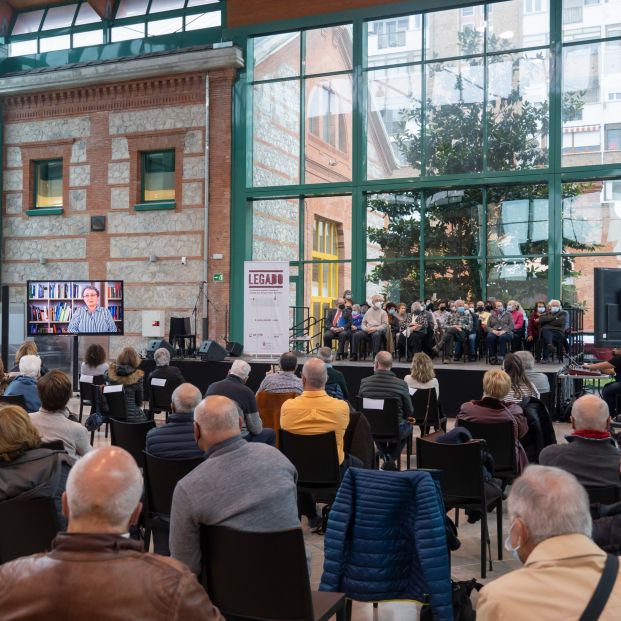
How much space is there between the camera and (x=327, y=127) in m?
15.5

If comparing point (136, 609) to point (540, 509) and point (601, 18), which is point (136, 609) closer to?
point (540, 509)

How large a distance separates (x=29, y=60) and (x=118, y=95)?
3.02m

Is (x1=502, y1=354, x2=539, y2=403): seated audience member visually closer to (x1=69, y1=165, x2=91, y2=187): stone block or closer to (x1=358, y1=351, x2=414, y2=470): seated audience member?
(x1=358, y1=351, x2=414, y2=470): seated audience member

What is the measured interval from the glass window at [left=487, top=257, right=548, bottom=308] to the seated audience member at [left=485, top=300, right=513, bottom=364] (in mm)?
1746

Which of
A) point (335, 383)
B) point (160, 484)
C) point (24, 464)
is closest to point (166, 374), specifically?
Result: point (335, 383)

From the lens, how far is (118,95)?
53.4ft

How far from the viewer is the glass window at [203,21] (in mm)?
15992

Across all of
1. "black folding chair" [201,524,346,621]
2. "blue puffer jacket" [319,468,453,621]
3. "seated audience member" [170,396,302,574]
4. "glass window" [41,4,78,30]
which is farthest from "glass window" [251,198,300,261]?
"black folding chair" [201,524,346,621]

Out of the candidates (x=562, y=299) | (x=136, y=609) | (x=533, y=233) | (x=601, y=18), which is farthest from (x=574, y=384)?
(x=136, y=609)

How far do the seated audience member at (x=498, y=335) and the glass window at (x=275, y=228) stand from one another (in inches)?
201

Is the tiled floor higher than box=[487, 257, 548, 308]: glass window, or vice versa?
box=[487, 257, 548, 308]: glass window

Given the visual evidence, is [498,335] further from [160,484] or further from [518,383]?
[160,484]

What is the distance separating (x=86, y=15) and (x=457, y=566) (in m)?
16.5

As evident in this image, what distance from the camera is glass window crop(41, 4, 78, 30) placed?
17344 millimetres
